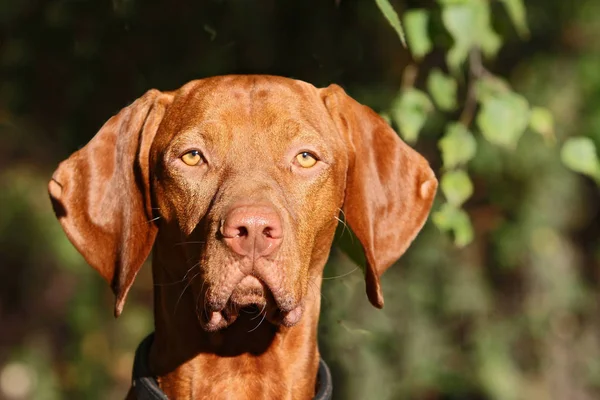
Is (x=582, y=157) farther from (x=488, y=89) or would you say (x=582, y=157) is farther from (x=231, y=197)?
(x=231, y=197)

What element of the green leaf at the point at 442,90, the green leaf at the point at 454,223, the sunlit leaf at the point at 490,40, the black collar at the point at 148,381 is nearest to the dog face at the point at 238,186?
the black collar at the point at 148,381

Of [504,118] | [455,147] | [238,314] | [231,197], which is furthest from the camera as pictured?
[455,147]

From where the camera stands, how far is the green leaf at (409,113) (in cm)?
475

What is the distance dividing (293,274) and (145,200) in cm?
67

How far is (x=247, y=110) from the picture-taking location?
3.84 meters

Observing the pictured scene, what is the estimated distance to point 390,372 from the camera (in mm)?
6812

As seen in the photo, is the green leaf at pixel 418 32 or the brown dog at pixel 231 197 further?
the green leaf at pixel 418 32

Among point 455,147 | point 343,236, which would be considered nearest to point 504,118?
point 455,147

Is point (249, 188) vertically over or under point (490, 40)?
over

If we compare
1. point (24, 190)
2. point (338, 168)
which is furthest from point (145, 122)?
point (24, 190)

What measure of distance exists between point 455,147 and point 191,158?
4.66ft

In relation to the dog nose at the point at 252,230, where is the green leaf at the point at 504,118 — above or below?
below

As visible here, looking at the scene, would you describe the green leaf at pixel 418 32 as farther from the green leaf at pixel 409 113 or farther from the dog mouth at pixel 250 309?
the dog mouth at pixel 250 309

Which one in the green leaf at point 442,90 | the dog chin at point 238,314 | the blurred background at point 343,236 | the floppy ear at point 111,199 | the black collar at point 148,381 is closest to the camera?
the dog chin at point 238,314
